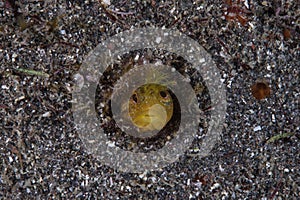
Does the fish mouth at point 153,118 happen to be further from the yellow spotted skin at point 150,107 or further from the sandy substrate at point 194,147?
the sandy substrate at point 194,147

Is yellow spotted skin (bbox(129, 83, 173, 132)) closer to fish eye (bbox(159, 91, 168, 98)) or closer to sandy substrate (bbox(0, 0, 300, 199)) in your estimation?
fish eye (bbox(159, 91, 168, 98))

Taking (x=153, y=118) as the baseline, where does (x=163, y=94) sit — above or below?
above

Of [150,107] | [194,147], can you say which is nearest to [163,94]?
[150,107]

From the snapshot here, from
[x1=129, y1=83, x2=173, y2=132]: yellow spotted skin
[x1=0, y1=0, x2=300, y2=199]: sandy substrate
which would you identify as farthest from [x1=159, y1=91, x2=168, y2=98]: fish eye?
[x1=0, y1=0, x2=300, y2=199]: sandy substrate

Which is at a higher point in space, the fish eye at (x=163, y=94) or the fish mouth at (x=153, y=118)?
the fish eye at (x=163, y=94)

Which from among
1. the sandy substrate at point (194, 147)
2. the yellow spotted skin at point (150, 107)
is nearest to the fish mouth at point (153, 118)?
the yellow spotted skin at point (150, 107)

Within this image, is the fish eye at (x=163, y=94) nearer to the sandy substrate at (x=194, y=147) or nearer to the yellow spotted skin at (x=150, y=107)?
the yellow spotted skin at (x=150, y=107)

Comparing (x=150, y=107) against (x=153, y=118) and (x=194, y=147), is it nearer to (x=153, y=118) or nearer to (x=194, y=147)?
(x=153, y=118)

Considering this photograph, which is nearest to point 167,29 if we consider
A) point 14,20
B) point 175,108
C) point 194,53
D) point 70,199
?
point 194,53

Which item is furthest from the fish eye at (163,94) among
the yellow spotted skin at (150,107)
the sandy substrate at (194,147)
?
the sandy substrate at (194,147)
